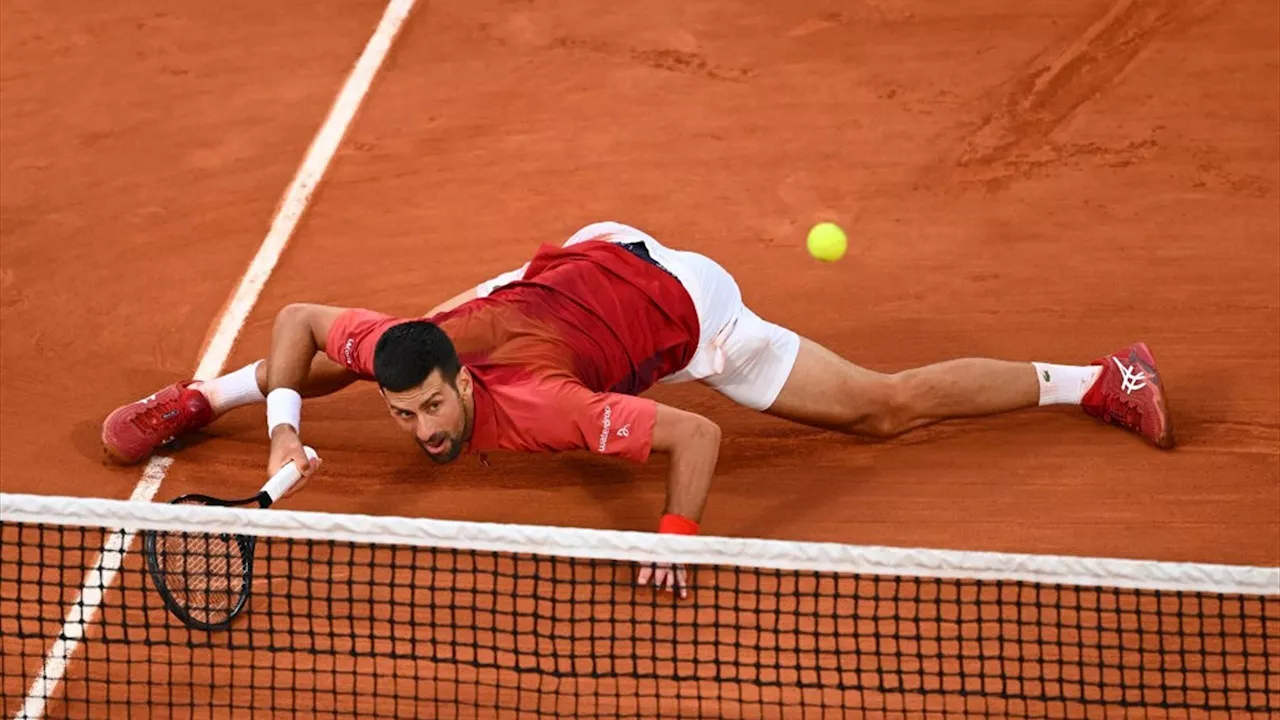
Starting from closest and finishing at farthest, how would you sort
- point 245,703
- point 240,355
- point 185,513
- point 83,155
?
point 185,513, point 245,703, point 240,355, point 83,155

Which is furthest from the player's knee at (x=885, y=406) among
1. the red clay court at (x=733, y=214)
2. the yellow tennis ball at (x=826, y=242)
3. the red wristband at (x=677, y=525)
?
the red wristband at (x=677, y=525)

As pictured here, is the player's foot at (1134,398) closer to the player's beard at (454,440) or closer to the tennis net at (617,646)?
the tennis net at (617,646)

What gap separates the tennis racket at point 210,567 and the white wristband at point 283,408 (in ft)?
1.13

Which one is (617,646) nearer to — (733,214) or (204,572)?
(204,572)

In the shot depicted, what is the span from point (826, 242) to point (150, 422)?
3059 millimetres

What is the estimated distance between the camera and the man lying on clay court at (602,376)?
6414 millimetres

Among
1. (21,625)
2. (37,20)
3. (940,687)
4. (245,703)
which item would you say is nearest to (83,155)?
(37,20)

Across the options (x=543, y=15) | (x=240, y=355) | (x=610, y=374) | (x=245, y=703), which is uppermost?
(x=543, y=15)

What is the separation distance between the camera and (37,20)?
387 inches

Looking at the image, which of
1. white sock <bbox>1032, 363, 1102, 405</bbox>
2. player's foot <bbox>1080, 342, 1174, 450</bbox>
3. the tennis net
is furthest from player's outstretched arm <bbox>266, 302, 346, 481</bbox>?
player's foot <bbox>1080, 342, 1174, 450</bbox>

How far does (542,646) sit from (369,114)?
3.69 m

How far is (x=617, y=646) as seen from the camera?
6375mm

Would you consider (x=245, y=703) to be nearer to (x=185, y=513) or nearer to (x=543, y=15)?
(x=185, y=513)

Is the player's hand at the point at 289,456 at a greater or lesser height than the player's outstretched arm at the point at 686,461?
lesser
